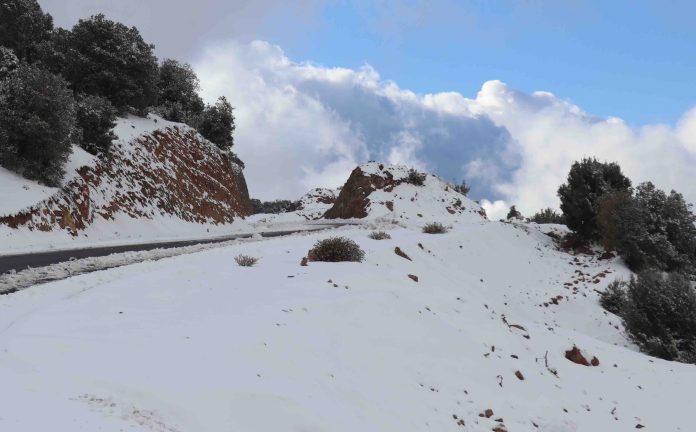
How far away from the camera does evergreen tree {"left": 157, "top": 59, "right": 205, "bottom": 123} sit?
105 feet

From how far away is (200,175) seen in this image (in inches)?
1138

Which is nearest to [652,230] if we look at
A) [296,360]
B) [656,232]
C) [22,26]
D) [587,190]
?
[656,232]

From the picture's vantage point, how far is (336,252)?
1181cm

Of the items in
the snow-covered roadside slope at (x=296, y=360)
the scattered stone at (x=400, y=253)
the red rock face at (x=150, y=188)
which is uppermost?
the red rock face at (x=150, y=188)

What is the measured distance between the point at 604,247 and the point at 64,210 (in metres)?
26.5

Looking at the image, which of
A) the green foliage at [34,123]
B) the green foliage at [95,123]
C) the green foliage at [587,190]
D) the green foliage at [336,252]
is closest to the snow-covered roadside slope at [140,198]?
the green foliage at [95,123]

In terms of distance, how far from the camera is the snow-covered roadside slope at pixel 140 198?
15594mm

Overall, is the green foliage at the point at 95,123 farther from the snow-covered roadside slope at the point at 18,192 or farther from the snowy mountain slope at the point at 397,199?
the snowy mountain slope at the point at 397,199

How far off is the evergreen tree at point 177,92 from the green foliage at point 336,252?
24.0 m

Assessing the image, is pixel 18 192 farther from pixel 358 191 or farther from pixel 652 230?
pixel 652 230

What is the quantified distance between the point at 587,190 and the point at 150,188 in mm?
24648

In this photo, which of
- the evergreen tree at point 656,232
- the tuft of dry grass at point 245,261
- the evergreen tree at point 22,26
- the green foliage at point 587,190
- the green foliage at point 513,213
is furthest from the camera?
the green foliage at point 513,213

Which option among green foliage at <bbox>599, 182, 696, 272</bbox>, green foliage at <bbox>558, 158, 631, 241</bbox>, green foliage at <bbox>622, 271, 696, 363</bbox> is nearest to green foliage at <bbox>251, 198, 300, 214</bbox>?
green foliage at <bbox>558, 158, 631, 241</bbox>

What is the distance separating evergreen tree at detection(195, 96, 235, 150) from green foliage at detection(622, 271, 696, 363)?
2931 centimetres
